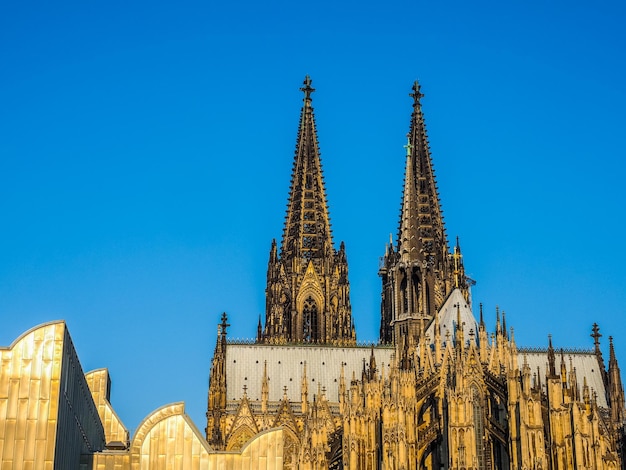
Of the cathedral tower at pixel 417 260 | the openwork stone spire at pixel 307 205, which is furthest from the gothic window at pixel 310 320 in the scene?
the cathedral tower at pixel 417 260

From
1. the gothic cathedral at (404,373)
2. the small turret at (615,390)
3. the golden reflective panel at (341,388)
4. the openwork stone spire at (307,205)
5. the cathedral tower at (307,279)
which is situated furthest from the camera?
the openwork stone spire at (307,205)

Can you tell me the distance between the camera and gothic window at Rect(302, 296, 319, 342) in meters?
97.4

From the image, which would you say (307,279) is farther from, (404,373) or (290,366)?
(404,373)

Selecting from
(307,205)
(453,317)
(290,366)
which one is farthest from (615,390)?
(307,205)

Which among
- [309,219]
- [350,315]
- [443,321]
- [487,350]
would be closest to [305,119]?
[309,219]

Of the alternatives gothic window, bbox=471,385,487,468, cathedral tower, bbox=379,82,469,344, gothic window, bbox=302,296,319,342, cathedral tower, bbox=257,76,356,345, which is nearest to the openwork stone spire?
cathedral tower, bbox=257,76,356,345

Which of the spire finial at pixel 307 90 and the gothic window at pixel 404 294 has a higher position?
the spire finial at pixel 307 90

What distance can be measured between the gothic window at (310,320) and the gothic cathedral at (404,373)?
147mm

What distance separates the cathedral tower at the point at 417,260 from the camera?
298 feet

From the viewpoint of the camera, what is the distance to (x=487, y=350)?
72438 millimetres

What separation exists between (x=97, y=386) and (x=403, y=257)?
33.1m

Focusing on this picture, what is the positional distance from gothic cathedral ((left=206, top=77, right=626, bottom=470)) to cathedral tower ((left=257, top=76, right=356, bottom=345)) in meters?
0.12

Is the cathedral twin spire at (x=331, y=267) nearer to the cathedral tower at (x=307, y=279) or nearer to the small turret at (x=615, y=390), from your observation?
the cathedral tower at (x=307, y=279)

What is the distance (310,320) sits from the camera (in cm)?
9825
